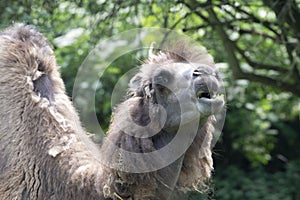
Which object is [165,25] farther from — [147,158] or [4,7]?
[147,158]

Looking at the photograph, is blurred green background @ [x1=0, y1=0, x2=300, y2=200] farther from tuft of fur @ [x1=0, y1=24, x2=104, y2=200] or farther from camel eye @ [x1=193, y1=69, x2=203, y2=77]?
camel eye @ [x1=193, y1=69, x2=203, y2=77]

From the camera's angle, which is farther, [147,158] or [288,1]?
[288,1]

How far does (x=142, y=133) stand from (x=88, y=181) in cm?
48

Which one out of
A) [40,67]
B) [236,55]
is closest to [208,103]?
[40,67]

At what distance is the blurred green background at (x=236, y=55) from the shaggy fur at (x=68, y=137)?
125 centimetres

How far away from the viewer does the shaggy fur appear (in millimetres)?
3637

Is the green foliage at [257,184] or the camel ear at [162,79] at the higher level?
the camel ear at [162,79]

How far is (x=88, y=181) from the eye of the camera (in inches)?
151

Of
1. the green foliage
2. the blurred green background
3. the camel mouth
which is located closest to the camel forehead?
the camel mouth

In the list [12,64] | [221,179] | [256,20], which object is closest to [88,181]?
[12,64]

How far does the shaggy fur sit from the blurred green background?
1254 millimetres

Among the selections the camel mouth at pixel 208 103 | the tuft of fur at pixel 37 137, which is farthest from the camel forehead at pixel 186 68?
the tuft of fur at pixel 37 137

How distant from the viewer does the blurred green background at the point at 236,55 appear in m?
6.80

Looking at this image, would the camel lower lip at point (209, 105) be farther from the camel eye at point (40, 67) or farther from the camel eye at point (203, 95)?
the camel eye at point (40, 67)
